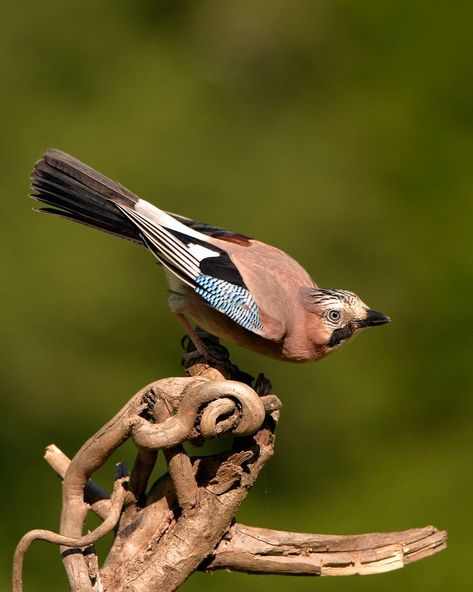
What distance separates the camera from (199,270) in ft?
9.94

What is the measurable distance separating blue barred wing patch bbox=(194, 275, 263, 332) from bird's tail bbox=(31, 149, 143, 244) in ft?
0.68

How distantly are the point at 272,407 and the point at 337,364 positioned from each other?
10.3 ft

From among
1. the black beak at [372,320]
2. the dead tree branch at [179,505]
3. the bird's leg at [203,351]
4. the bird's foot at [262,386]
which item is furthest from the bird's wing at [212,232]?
the dead tree branch at [179,505]

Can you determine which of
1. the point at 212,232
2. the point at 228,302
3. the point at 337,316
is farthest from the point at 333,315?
the point at 212,232

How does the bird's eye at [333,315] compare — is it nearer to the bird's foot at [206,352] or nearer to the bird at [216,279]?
the bird at [216,279]

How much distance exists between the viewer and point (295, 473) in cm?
549

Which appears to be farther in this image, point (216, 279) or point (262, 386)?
point (216, 279)

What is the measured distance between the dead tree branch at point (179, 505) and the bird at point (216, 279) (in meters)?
0.59

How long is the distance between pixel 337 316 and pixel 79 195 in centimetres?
A: 74

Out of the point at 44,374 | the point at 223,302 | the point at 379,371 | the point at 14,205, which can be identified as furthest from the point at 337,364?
the point at 223,302

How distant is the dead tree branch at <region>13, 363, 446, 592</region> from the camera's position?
7.60 feet

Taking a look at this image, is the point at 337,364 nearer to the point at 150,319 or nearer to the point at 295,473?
the point at 295,473

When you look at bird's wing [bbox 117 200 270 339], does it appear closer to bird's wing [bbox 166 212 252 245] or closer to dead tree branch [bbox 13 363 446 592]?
bird's wing [bbox 166 212 252 245]

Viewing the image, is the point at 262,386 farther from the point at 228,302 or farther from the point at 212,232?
the point at 212,232
